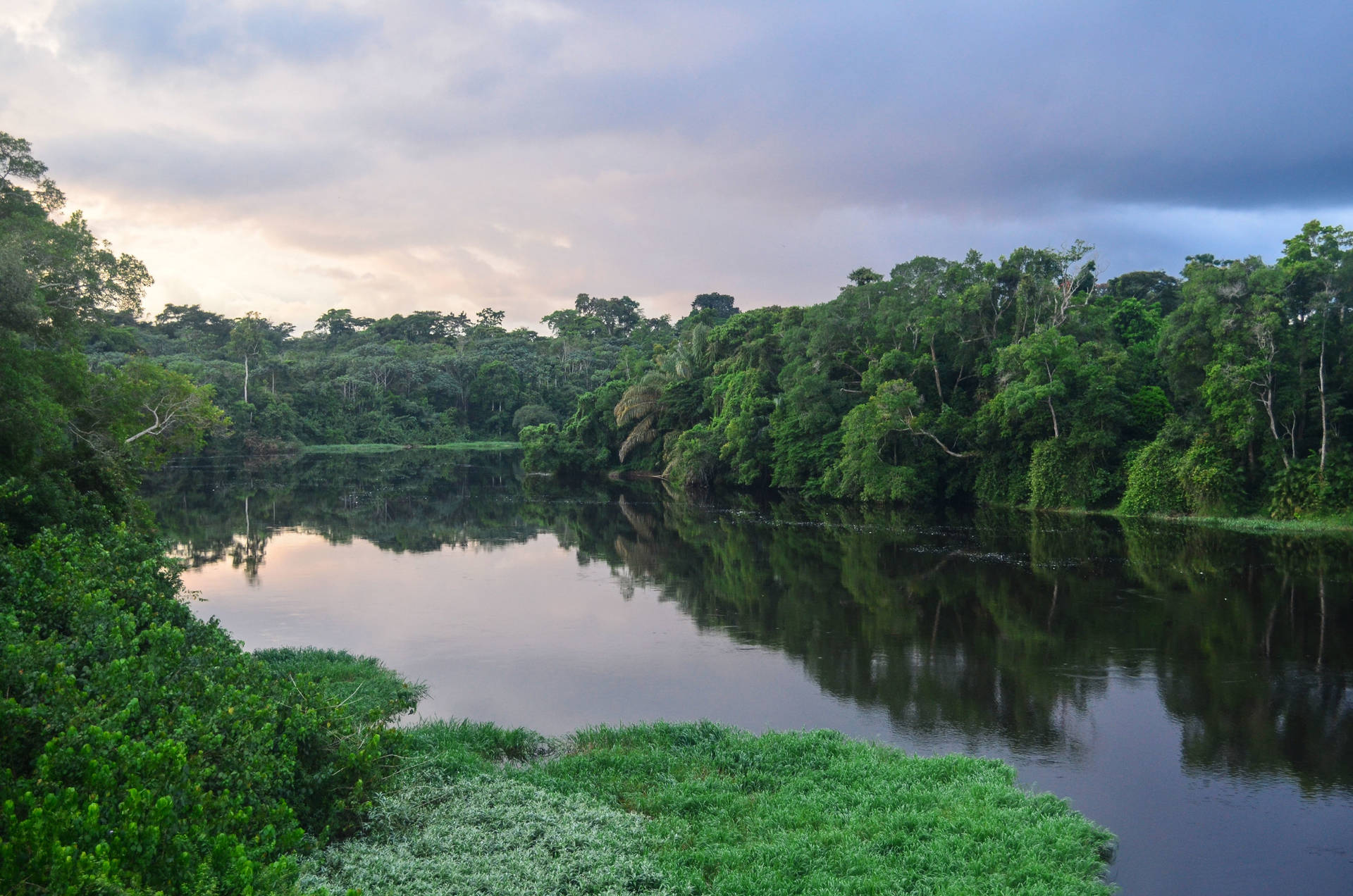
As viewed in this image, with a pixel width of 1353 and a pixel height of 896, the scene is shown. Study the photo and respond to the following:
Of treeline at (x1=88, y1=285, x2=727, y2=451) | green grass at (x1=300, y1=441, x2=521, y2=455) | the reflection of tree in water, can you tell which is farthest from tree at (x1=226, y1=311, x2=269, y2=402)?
the reflection of tree in water

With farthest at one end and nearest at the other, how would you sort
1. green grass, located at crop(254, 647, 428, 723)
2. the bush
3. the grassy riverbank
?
the bush → green grass, located at crop(254, 647, 428, 723) → the grassy riverbank

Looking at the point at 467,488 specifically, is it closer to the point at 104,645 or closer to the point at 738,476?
the point at 738,476

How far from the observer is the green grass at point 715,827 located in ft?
22.4

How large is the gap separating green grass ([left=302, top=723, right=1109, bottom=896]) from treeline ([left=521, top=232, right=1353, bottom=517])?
2306cm

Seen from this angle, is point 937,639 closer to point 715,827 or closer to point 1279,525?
point 715,827

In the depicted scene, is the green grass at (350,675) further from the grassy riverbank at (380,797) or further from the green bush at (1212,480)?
the green bush at (1212,480)

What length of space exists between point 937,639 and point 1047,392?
1765 centimetres

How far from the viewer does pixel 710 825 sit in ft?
26.4

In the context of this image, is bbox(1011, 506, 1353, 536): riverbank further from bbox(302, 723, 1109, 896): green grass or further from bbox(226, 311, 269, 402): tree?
bbox(226, 311, 269, 402): tree

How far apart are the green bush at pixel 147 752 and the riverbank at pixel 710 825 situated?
0.58 m

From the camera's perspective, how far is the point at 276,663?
13703 millimetres

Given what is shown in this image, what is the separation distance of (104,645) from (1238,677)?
1462 cm

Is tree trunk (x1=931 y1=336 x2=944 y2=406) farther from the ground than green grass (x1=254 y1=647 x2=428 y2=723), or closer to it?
farther from the ground

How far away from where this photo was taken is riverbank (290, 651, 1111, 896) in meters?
6.83
